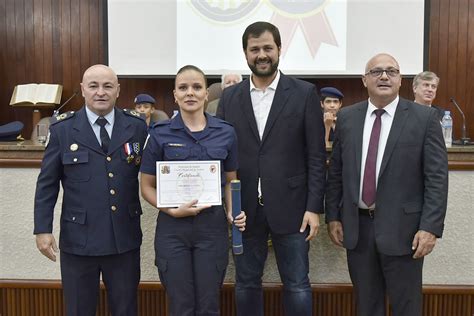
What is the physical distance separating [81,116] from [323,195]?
3.33ft

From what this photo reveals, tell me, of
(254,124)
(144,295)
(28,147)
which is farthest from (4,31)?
(254,124)

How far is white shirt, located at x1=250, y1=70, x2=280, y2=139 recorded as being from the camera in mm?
1936

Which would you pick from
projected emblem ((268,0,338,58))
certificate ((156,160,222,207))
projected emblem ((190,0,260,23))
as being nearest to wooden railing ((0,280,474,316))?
certificate ((156,160,222,207))

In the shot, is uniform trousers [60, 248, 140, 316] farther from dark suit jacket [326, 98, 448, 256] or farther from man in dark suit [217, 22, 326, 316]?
dark suit jacket [326, 98, 448, 256]

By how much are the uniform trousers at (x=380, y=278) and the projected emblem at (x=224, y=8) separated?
374cm

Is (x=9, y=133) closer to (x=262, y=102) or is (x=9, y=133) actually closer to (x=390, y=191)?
(x=262, y=102)

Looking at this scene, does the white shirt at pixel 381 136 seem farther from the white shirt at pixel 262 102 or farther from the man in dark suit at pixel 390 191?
the white shirt at pixel 262 102

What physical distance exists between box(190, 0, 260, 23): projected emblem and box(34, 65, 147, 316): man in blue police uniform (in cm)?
352

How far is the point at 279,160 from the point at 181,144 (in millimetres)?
420

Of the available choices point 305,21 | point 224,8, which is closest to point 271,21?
point 305,21

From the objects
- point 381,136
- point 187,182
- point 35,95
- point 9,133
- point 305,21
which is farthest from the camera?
point 35,95

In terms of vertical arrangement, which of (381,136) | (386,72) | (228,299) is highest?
(386,72)

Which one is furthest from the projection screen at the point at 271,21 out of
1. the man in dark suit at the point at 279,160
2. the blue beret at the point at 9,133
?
the man in dark suit at the point at 279,160

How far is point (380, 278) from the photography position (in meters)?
1.83
